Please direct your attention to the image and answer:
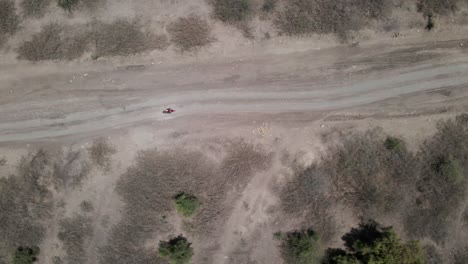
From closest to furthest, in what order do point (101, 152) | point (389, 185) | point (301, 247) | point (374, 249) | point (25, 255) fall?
point (374, 249), point (25, 255), point (301, 247), point (101, 152), point (389, 185)

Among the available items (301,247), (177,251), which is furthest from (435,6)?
(177,251)

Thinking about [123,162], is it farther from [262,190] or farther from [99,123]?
[262,190]

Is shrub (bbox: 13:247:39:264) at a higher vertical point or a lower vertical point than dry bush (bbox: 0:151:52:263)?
lower

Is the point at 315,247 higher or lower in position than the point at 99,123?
lower

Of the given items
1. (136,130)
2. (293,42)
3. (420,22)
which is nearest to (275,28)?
(293,42)

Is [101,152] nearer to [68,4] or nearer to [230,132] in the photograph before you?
[230,132]

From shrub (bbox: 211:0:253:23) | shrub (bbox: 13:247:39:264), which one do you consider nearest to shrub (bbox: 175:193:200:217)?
shrub (bbox: 13:247:39:264)

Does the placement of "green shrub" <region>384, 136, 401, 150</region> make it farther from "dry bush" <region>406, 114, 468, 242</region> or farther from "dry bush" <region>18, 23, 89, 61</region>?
"dry bush" <region>18, 23, 89, 61</region>
